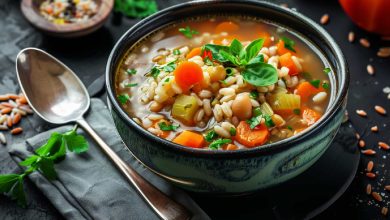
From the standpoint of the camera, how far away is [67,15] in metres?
3.80

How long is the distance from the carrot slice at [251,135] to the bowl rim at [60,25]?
1.63 m

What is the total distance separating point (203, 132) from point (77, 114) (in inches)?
36.4

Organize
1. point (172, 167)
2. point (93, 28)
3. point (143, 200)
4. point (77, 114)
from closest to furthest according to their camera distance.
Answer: point (172, 167), point (143, 200), point (77, 114), point (93, 28)

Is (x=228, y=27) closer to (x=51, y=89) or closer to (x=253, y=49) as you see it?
(x=253, y=49)

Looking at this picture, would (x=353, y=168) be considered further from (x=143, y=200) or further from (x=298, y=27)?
(x=143, y=200)

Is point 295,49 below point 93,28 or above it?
above

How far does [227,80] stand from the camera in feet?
8.09

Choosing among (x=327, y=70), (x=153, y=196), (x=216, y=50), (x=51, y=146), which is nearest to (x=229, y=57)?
(x=216, y=50)

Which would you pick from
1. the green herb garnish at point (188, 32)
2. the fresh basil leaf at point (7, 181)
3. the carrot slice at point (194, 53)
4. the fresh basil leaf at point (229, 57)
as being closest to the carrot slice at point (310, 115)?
the fresh basil leaf at point (229, 57)

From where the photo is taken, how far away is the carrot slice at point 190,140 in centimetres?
233

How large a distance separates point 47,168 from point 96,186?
26 centimetres

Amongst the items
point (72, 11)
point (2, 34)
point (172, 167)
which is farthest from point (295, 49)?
point (2, 34)

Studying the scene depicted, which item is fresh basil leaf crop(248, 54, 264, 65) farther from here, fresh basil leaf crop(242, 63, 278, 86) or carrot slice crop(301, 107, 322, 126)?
carrot slice crop(301, 107, 322, 126)

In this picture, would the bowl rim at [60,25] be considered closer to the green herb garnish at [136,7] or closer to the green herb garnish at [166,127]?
the green herb garnish at [136,7]
